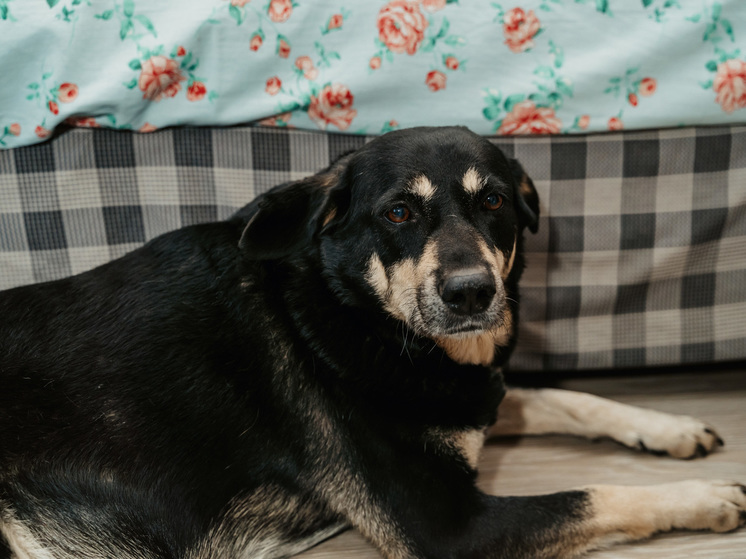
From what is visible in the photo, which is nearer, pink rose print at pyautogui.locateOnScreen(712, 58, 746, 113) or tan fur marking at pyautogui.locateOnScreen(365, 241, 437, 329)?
tan fur marking at pyautogui.locateOnScreen(365, 241, 437, 329)

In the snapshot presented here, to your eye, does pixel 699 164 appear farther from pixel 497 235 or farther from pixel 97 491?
pixel 97 491

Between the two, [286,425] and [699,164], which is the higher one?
[699,164]

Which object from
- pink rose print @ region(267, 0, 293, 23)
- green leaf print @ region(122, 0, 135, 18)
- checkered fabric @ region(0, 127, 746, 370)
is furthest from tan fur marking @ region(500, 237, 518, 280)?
green leaf print @ region(122, 0, 135, 18)

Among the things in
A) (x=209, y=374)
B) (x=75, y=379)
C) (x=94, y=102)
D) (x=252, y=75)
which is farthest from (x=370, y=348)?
(x=94, y=102)

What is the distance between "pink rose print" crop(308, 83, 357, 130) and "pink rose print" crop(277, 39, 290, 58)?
0.47 ft

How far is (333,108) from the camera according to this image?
74.1 inches

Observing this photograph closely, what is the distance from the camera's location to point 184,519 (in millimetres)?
1412

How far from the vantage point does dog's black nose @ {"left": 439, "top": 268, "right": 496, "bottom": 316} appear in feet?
4.48

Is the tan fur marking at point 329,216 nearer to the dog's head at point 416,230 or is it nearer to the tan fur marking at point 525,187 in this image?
the dog's head at point 416,230

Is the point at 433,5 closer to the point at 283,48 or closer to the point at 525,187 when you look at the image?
the point at 283,48

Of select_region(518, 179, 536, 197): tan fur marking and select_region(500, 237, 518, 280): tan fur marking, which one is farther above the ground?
select_region(518, 179, 536, 197): tan fur marking

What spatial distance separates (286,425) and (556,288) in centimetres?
103

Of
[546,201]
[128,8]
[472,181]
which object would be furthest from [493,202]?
[128,8]

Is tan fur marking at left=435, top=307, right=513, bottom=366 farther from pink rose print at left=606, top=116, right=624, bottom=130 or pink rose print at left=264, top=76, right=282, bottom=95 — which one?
pink rose print at left=264, top=76, right=282, bottom=95
